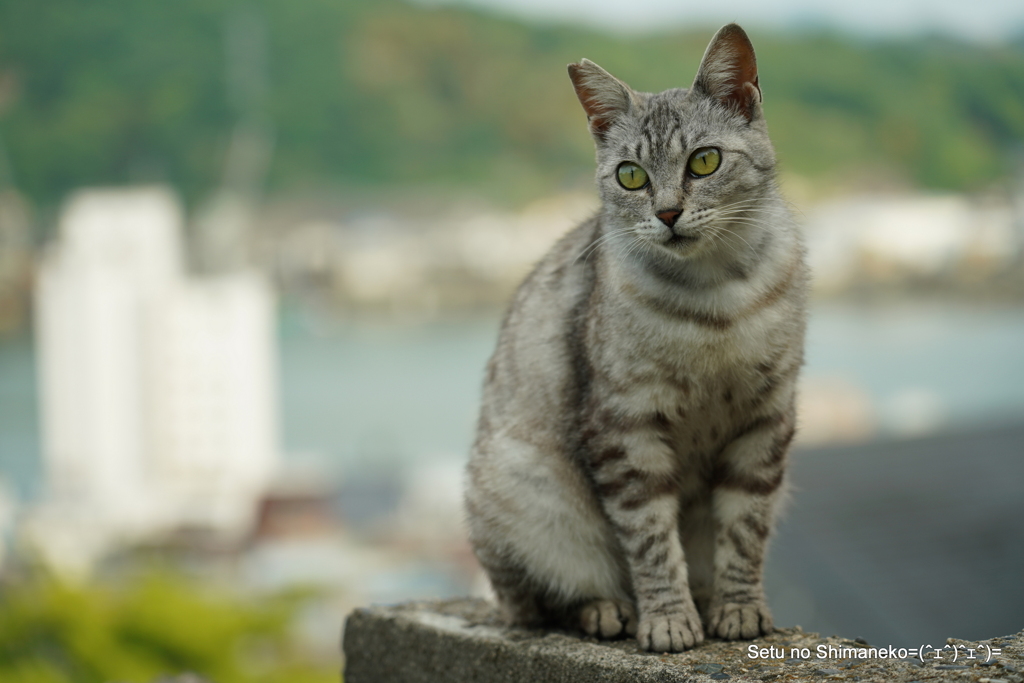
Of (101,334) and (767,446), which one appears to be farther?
(101,334)

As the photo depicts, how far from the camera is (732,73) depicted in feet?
6.32

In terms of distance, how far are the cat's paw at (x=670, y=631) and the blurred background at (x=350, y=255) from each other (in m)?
6.38

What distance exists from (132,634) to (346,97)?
2267 cm

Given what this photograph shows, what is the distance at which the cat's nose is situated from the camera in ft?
6.09

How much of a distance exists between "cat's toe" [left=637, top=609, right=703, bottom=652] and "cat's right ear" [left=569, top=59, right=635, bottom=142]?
1041 mm

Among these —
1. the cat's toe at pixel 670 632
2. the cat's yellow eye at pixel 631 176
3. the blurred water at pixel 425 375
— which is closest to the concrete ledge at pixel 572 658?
the cat's toe at pixel 670 632

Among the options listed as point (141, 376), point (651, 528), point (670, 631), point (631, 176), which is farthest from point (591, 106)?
point (141, 376)

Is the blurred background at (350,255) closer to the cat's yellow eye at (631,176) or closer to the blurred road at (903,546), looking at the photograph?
the blurred road at (903,546)

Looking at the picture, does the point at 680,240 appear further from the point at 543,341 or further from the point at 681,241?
the point at 543,341

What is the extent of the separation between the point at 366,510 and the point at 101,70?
41.5ft

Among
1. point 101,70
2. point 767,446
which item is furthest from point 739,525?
point 101,70

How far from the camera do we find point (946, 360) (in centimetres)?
2234

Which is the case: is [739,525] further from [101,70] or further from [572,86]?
[101,70]

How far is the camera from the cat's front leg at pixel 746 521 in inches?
81.3
